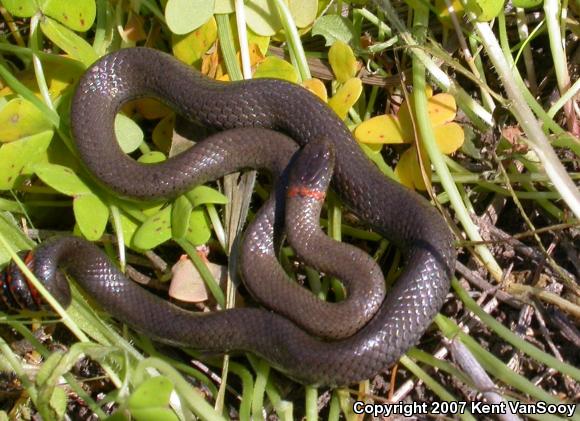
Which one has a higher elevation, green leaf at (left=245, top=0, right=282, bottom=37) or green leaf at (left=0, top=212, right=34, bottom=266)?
green leaf at (left=245, top=0, right=282, bottom=37)

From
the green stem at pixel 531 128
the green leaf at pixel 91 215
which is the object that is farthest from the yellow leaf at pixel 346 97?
the green leaf at pixel 91 215

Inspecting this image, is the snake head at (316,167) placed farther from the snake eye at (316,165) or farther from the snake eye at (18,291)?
the snake eye at (18,291)

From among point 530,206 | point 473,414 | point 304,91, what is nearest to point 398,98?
point 304,91

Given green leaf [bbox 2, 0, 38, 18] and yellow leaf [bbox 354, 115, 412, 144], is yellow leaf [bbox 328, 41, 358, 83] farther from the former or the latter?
green leaf [bbox 2, 0, 38, 18]

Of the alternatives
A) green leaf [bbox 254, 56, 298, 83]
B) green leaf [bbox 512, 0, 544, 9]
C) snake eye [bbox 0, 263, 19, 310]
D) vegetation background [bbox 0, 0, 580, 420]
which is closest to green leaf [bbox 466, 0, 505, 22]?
vegetation background [bbox 0, 0, 580, 420]

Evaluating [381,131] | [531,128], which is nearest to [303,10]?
[381,131]
